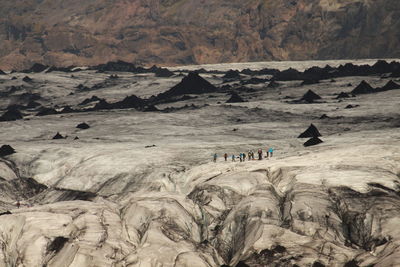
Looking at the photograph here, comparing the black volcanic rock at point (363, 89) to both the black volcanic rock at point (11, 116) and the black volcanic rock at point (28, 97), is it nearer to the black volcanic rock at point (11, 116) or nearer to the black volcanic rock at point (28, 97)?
the black volcanic rock at point (11, 116)

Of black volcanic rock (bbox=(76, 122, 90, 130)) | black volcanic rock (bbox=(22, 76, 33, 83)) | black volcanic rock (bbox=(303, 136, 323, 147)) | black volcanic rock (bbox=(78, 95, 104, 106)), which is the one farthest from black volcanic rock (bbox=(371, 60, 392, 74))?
black volcanic rock (bbox=(303, 136, 323, 147))

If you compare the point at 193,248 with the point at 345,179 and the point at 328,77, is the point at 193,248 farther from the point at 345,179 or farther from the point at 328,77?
the point at 328,77

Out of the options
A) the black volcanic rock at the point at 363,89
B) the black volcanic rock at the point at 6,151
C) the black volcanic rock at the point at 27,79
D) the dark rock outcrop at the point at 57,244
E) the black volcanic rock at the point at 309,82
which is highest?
the black volcanic rock at the point at 363,89

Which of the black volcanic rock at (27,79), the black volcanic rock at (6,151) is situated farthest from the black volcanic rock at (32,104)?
the black volcanic rock at (6,151)

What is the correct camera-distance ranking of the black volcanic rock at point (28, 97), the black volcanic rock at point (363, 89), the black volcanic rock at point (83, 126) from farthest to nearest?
the black volcanic rock at point (28, 97) < the black volcanic rock at point (363, 89) < the black volcanic rock at point (83, 126)

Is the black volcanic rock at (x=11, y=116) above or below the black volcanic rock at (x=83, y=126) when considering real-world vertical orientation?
below

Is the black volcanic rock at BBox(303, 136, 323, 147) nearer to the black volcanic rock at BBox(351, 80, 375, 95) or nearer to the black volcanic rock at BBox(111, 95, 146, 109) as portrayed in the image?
the black volcanic rock at BBox(351, 80, 375, 95)

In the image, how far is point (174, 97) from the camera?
124375 mm

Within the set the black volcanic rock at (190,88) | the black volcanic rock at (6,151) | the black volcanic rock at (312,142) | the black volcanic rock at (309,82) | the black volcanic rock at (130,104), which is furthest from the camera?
the black volcanic rock at (190,88)

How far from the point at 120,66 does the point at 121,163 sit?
146817mm

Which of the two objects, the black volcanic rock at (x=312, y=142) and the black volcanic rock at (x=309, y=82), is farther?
the black volcanic rock at (x=309, y=82)

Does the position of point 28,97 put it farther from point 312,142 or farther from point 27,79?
point 312,142

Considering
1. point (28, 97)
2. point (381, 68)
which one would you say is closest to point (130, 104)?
point (28, 97)

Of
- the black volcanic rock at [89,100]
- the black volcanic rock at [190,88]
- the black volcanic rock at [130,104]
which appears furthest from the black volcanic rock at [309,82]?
the black volcanic rock at [89,100]
